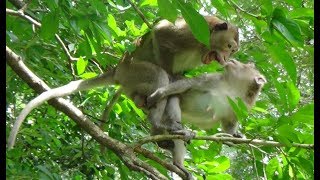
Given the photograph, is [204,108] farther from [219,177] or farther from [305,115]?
[305,115]

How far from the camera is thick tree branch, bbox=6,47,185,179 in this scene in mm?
2887

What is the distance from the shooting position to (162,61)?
4.15 meters

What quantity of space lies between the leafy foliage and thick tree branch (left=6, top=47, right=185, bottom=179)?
236 millimetres

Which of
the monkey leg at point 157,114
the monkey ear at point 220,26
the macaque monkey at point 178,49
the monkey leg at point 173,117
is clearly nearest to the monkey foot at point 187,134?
the monkey leg at point 173,117

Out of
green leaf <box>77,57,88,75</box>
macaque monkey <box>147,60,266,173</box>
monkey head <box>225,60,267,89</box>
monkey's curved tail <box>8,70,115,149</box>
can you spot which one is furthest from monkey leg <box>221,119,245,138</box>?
green leaf <box>77,57,88,75</box>

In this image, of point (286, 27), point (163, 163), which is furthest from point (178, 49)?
point (286, 27)

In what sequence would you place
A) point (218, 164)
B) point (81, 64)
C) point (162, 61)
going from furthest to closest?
point (162, 61), point (81, 64), point (218, 164)

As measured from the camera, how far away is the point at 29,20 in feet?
11.1

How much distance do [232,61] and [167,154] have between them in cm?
105

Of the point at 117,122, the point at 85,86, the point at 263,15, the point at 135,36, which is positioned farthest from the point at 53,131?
the point at 263,15

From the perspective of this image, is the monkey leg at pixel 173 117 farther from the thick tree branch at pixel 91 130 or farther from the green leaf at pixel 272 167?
the green leaf at pixel 272 167

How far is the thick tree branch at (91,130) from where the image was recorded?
9.47ft

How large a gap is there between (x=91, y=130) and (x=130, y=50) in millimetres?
626

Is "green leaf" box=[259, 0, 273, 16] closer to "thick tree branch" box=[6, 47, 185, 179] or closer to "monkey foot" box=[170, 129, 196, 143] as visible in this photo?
"thick tree branch" box=[6, 47, 185, 179]
